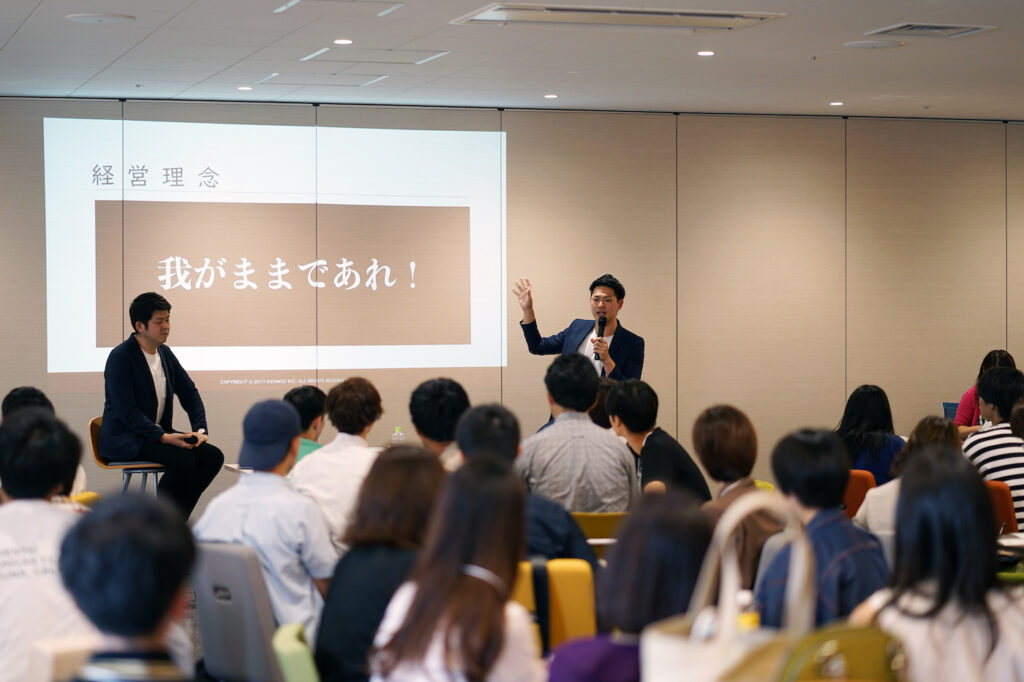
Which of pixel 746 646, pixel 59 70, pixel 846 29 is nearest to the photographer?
pixel 746 646

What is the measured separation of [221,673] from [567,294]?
592 cm

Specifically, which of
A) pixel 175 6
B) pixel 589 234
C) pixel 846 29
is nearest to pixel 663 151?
pixel 589 234

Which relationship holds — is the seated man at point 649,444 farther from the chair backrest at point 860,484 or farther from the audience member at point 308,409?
the audience member at point 308,409

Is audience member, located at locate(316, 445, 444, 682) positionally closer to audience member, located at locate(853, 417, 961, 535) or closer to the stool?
audience member, located at locate(853, 417, 961, 535)

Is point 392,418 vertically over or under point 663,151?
under

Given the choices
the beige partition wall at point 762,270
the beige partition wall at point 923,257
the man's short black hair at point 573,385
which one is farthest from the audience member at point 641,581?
the beige partition wall at point 923,257

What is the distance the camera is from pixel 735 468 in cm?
358

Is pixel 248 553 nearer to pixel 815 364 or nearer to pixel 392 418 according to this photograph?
pixel 392 418

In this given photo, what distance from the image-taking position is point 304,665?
96.4 inches

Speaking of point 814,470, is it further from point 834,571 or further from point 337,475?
point 337,475

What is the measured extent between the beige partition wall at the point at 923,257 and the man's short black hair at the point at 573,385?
228 inches

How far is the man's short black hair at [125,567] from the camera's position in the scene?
1.58 m

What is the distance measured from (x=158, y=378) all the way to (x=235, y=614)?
386 cm

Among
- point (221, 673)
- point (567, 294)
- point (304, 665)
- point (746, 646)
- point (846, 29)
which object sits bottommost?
point (221, 673)
